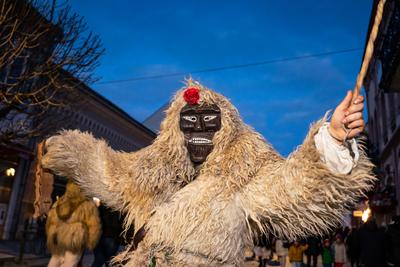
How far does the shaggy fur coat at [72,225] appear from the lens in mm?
3996

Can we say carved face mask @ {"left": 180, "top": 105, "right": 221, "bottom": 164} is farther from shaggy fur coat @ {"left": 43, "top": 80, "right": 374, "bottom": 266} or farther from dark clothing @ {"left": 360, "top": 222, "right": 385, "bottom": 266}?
dark clothing @ {"left": 360, "top": 222, "right": 385, "bottom": 266}

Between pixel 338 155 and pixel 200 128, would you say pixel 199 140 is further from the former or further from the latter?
pixel 338 155

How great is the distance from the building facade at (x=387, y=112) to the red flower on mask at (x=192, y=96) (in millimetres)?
5746

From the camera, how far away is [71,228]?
4070 mm

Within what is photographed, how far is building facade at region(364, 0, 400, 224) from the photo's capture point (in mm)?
9961

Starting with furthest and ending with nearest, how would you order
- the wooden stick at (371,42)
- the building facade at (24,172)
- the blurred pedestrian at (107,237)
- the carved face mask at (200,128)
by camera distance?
1. the building facade at (24,172)
2. the blurred pedestrian at (107,237)
3. the carved face mask at (200,128)
4. the wooden stick at (371,42)

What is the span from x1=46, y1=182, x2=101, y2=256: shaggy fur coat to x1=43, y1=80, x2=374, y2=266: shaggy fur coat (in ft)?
6.97

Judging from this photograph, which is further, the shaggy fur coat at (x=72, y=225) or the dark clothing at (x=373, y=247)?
the dark clothing at (x=373, y=247)

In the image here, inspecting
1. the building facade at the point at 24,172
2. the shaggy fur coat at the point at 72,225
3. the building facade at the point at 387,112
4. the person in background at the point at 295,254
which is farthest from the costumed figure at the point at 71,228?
the building facade at the point at 24,172

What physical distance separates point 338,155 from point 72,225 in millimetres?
3431

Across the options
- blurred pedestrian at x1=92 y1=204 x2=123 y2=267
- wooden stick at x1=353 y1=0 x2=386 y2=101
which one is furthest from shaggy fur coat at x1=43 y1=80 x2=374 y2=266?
blurred pedestrian at x1=92 y1=204 x2=123 y2=267

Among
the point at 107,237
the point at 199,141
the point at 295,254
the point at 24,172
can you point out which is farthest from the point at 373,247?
the point at 24,172

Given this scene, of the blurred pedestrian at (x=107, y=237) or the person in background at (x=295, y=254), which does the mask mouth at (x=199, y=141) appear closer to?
the blurred pedestrian at (x=107, y=237)

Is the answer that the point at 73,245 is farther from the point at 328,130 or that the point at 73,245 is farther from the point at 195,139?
the point at 328,130
